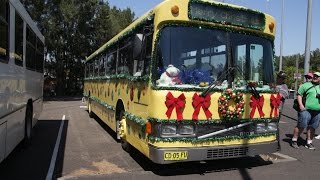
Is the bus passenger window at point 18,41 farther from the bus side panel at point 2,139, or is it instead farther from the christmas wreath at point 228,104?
the christmas wreath at point 228,104

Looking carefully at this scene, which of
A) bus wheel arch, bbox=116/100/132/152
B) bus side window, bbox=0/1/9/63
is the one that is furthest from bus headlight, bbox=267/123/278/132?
bus side window, bbox=0/1/9/63

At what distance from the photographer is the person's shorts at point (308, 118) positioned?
10.4 metres

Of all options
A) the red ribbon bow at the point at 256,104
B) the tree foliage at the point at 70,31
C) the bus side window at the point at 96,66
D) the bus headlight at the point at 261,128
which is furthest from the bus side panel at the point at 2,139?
the tree foliage at the point at 70,31

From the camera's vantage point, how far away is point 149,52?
7.46 metres

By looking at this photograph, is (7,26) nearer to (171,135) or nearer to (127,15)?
(171,135)

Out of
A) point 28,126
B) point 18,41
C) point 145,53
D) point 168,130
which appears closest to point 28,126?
point 28,126

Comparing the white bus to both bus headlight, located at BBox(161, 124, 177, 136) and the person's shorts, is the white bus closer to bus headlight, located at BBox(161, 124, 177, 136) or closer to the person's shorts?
bus headlight, located at BBox(161, 124, 177, 136)

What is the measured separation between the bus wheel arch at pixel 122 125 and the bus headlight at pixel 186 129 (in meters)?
2.27

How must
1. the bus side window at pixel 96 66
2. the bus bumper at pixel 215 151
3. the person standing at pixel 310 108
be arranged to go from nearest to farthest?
the bus bumper at pixel 215 151, the person standing at pixel 310 108, the bus side window at pixel 96 66

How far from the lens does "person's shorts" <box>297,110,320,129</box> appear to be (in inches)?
409

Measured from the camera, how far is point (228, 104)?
24.6ft

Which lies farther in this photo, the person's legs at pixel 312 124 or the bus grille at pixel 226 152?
the person's legs at pixel 312 124

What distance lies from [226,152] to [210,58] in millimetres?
1631

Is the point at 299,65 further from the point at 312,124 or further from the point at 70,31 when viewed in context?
the point at 312,124
